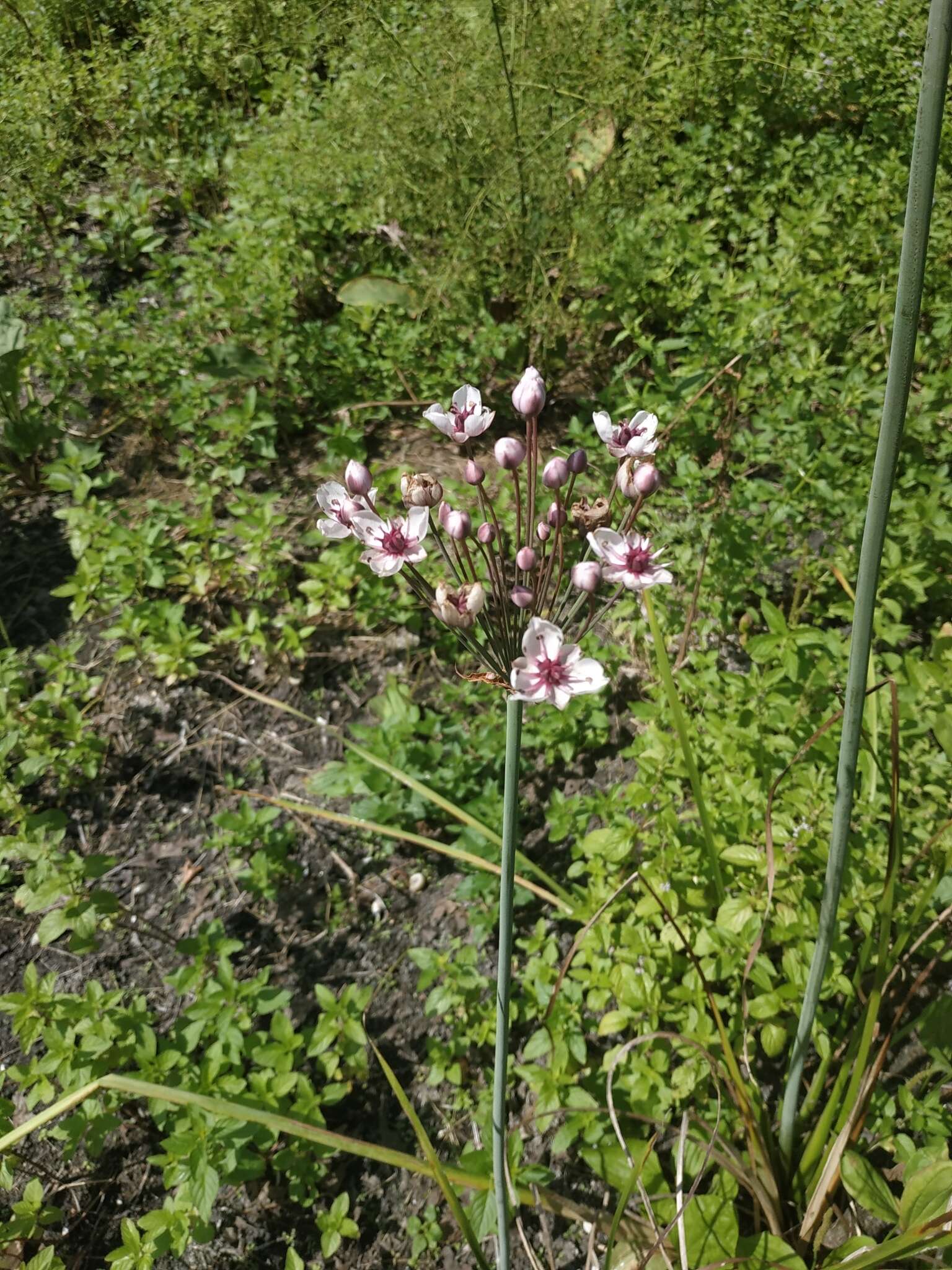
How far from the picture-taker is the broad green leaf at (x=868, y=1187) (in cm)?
129

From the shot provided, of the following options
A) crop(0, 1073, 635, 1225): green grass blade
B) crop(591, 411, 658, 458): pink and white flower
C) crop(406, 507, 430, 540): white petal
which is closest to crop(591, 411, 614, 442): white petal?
crop(591, 411, 658, 458): pink and white flower

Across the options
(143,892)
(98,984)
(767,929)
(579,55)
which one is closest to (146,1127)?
(98,984)

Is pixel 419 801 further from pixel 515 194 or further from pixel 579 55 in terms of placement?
pixel 579 55

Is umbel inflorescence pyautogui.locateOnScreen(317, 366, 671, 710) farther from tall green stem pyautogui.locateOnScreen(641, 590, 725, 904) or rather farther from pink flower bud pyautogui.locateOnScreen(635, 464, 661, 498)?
tall green stem pyautogui.locateOnScreen(641, 590, 725, 904)

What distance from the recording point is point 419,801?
2.04 m

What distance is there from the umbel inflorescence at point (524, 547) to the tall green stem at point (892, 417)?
0.21 m

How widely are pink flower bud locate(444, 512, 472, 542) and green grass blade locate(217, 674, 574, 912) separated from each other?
62 cm

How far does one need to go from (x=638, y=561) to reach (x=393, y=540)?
0.94ft

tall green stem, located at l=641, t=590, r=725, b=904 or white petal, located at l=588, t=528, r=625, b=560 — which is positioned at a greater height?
white petal, located at l=588, t=528, r=625, b=560

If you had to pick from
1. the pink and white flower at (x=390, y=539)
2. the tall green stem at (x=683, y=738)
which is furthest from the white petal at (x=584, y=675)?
the tall green stem at (x=683, y=738)

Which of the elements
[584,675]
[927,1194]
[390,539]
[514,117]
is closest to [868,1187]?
[927,1194]

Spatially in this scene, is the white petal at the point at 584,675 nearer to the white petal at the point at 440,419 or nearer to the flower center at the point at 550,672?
the flower center at the point at 550,672

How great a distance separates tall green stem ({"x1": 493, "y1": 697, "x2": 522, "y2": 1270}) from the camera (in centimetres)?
92

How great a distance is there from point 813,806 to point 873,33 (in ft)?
12.8
